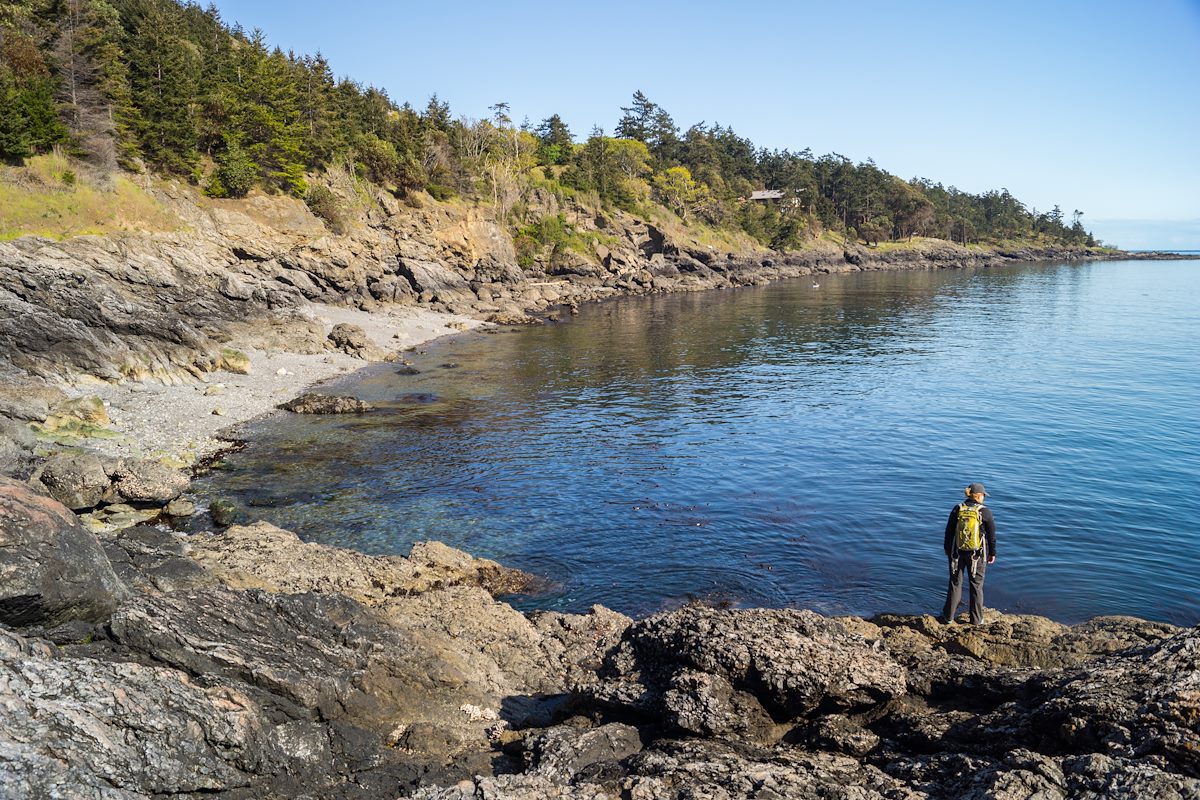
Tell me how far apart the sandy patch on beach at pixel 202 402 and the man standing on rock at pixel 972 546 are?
24.0 m

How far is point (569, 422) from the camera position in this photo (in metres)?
33.1

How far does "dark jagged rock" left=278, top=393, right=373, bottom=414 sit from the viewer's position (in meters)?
32.2

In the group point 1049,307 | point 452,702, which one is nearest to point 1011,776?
point 452,702

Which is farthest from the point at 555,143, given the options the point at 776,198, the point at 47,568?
the point at 47,568

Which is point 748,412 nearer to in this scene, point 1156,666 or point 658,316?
point 1156,666

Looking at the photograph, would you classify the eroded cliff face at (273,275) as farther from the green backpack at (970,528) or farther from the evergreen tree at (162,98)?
the green backpack at (970,528)

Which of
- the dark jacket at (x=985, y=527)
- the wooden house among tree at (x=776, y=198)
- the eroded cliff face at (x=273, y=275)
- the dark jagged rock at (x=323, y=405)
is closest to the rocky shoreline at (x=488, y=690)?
the dark jacket at (x=985, y=527)

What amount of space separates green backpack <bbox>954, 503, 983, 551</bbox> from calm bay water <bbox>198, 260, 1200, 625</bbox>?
293 centimetres

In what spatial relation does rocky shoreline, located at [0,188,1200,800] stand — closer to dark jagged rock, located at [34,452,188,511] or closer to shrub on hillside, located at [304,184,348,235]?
dark jagged rock, located at [34,452,188,511]

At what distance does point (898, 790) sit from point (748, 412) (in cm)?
2847

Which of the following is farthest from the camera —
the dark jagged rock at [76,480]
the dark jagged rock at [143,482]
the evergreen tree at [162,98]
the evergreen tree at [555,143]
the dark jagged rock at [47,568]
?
the evergreen tree at [555,143]

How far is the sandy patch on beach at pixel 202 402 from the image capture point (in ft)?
83.5

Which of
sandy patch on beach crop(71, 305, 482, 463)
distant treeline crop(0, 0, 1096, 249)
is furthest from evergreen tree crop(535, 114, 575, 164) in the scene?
sandy patch on beach crop(71, 305, 482, 463)

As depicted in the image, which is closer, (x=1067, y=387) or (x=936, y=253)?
(x=1067, y=387)
